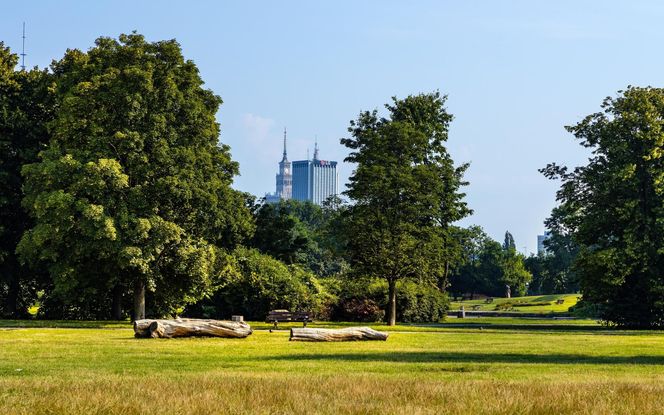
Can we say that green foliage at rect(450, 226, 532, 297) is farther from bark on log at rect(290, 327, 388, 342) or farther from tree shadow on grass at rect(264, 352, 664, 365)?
tree shadow on grass at rect(264, 352, 664, 365)

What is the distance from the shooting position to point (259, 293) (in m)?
53.9

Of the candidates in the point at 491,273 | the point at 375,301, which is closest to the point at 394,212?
the point at 375,301

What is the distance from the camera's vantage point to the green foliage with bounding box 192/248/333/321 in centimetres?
5394

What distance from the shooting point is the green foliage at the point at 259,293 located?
53.9m

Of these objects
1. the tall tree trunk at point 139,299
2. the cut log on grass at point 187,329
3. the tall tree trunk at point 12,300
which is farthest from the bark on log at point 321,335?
the tall tree trunk at point 12,300

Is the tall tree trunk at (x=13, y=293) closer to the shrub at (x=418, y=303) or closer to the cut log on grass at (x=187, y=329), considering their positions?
the cut log on grass at (x=187, y=329)

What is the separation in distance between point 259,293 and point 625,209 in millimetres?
21886

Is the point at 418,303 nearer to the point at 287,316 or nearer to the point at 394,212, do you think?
the point at 394,212

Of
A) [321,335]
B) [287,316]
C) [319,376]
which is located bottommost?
[319,376]

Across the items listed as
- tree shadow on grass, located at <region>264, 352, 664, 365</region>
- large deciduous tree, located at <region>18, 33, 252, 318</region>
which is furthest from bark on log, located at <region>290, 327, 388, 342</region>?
large deciduous tree, located at <region>18, 33, 252, 318</region>

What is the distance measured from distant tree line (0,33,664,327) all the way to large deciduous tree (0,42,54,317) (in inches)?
3.8

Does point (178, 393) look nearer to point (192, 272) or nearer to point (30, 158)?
point (192, 272)

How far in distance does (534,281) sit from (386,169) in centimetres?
9541

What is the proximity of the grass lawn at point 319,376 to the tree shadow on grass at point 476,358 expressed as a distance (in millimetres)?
31
